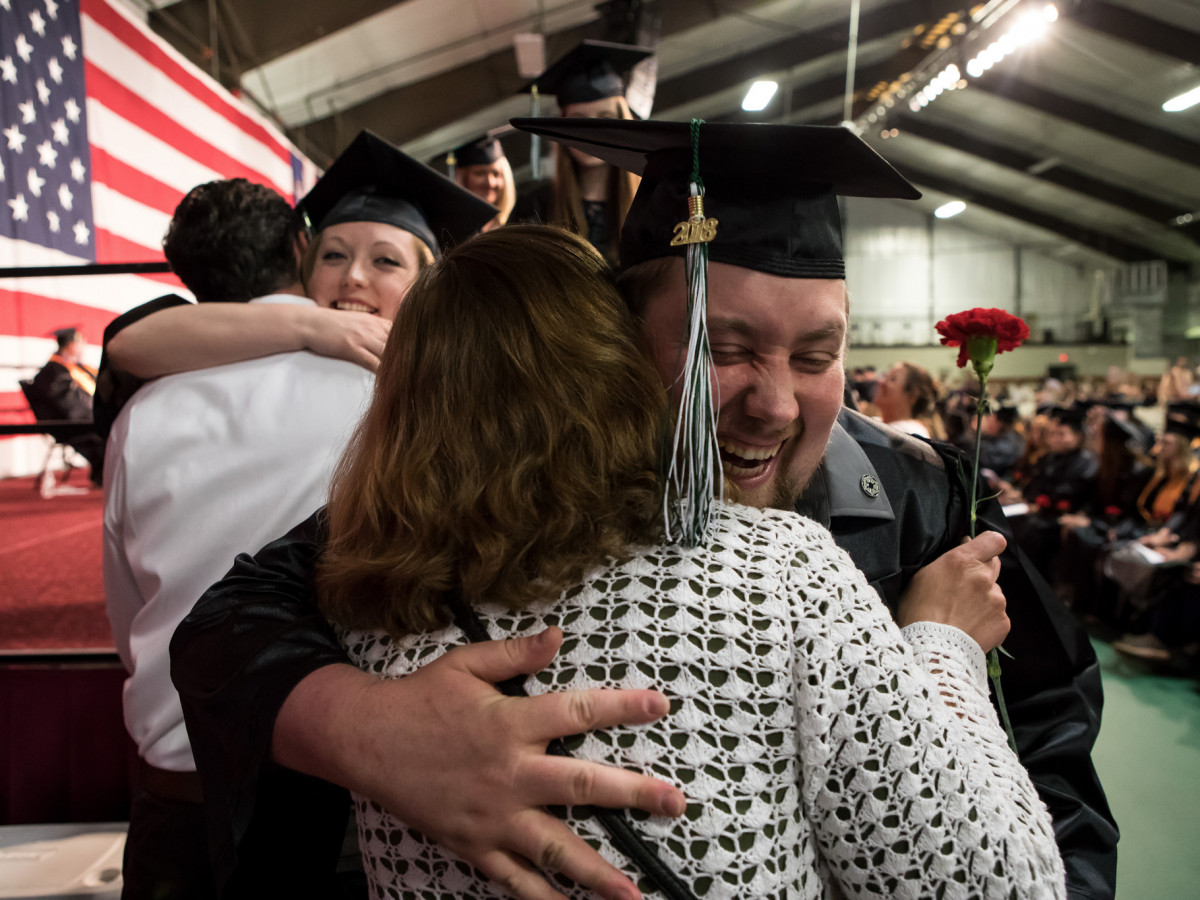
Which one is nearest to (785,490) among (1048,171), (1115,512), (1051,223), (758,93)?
(1115,512)

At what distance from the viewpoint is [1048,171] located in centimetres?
1616

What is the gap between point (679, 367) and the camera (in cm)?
101

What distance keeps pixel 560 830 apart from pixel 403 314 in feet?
1.84

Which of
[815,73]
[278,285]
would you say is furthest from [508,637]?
[815,73]

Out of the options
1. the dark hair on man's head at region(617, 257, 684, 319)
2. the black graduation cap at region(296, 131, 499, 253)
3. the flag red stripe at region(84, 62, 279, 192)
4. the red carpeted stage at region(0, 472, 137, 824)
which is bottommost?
the red carpeted stage at region(0, 472, 137, 824)

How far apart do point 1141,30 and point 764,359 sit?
1191cm

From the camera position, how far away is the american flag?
3.71 metres

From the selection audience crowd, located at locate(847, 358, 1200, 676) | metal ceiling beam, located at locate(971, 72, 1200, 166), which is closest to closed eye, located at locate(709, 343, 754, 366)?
audience crowd, located at locate(847, 358, 1200, 676)

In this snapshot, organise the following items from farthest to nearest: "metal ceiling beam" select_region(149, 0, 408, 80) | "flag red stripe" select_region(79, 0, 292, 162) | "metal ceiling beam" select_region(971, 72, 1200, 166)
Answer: "metal ceiling beam" select_region(971, 72, 1200, 166) < "metal ceiling beam" select_region(149, 0, 408, 80) < "flag red stripe" select_region(79, 0, 292, 162)

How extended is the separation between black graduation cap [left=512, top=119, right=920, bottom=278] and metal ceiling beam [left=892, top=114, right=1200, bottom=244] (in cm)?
1621

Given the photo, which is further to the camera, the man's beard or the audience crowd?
the audience crowd

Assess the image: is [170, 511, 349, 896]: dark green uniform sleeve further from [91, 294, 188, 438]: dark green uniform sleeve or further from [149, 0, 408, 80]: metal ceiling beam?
[149, 0, 408, 80]: metal ceiling beam

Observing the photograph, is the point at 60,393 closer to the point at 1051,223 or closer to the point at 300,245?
the point at 300,245

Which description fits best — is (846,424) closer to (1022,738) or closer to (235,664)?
(1022,738)
